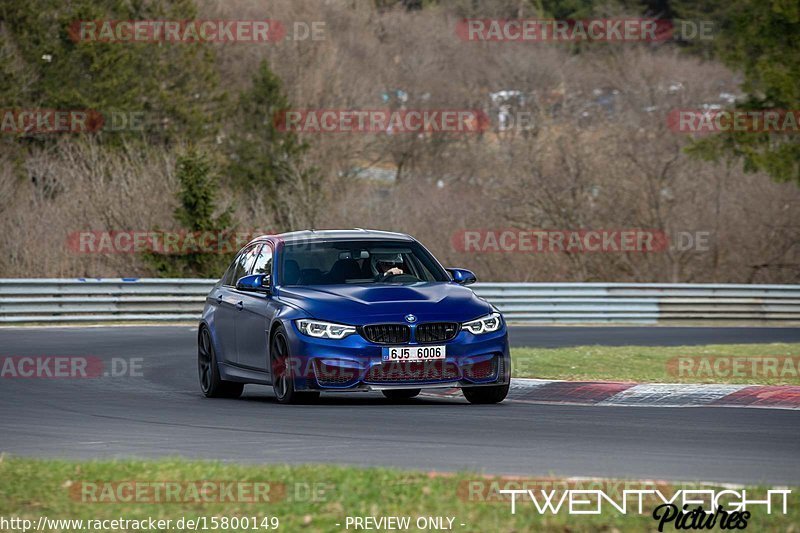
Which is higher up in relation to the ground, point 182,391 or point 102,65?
point 102,65

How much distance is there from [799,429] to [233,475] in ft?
15.9

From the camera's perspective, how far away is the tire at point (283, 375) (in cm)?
1355

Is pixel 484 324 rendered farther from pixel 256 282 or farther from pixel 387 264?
pixel 256 282

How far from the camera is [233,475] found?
834 centimetres

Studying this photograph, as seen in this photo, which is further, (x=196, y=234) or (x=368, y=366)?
(x=196, y=234)

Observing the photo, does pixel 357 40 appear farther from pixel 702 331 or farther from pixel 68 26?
pixel 702 331

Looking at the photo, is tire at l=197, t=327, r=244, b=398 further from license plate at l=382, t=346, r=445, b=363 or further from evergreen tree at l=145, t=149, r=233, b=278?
evergreen tree at l=145, t=149, r=233, b=278

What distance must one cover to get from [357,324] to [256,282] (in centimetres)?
166

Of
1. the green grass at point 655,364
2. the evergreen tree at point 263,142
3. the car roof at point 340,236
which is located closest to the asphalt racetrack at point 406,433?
the car roof at point 340,236

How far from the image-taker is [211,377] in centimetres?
1562

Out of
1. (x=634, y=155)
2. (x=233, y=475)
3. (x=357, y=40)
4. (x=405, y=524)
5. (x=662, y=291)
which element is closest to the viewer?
(x=405, y=524)

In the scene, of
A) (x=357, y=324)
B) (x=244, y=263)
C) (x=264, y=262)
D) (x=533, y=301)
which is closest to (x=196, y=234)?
(x=533, y=301)

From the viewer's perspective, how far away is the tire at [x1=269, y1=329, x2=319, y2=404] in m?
13.5

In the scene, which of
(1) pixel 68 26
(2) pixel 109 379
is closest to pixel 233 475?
(2) pixel 109 379
